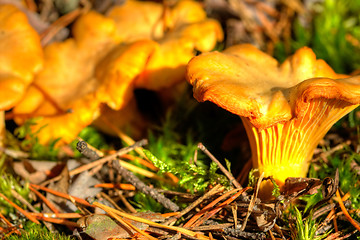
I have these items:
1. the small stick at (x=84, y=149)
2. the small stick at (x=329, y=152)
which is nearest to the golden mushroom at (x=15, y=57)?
the small stick at (x=84, y=149)

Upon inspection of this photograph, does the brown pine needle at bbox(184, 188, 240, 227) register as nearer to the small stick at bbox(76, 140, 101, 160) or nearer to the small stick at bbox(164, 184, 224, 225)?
the small stick at bbox(164, 184, 224, 225)

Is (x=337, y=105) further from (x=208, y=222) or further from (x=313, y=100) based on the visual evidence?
(x=208, y=222)

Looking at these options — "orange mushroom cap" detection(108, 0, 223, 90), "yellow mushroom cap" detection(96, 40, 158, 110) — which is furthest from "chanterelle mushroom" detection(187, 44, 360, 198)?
"yellow mushroom cap" detection(96, 40, 158, 110)

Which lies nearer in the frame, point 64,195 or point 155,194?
point 155,194

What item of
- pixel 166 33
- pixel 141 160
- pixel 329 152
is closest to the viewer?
pixel 329 152

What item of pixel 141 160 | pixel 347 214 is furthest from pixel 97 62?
pixel 347 214

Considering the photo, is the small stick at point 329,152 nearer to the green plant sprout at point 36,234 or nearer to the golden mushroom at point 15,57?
the green plant sprout at point 36,234

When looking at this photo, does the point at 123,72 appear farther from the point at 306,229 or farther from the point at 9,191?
the point at 306,229
